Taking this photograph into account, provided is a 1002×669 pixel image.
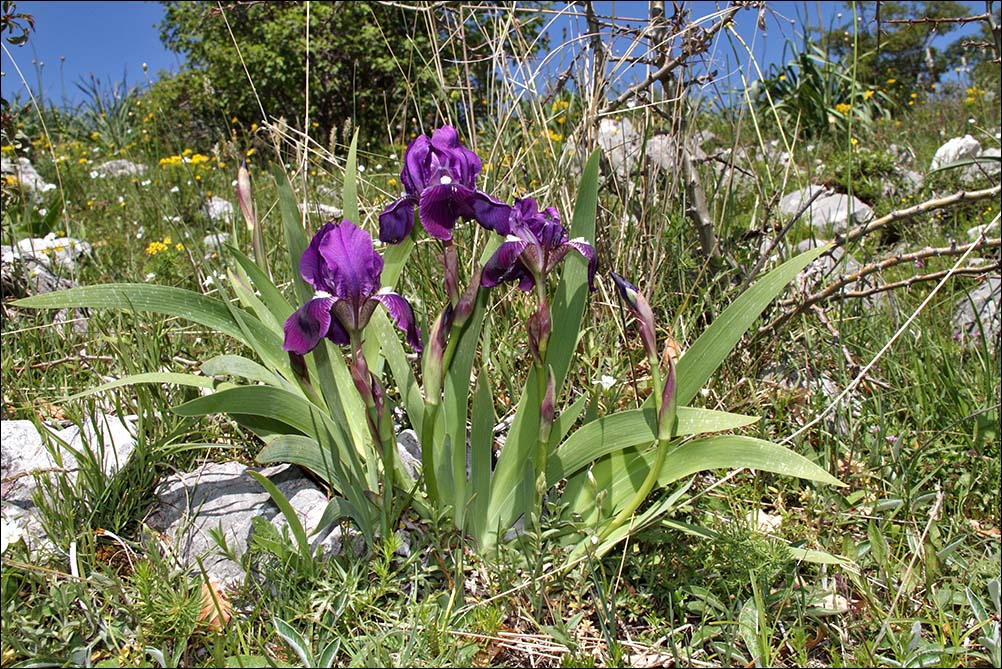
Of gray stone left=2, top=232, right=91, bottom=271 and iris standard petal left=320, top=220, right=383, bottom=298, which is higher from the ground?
gray stone left=2, top=232, right=91, bottom=271

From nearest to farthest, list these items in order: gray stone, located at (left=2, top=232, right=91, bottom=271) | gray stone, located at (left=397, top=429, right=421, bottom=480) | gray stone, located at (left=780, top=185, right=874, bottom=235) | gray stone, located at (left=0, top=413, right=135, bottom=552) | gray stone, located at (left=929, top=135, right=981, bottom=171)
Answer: gray stone, located at (left=0, top=413, right=135, bottom=552) → gray stone, located at (left=397, top=429, right=421, bottom=480) → gray stone, located at (left=2, top=232, right=91, bottom=271) → gray stone, located at (left=780, top=185, right=874, bottom=235) → gray stone, located at (left=929, top=135, right=981, bottom=171)

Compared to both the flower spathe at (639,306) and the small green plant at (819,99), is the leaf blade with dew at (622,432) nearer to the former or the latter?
the flower spathe at (639,306)

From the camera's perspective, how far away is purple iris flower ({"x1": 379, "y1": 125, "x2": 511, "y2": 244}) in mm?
1316

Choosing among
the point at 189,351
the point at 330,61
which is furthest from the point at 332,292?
the point at 330,61

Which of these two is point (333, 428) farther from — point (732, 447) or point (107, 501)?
point (732, 447)

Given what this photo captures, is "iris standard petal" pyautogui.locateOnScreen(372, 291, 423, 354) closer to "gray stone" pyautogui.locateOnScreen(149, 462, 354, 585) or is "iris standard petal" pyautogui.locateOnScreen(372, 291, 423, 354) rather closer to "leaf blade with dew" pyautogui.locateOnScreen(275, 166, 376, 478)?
"leaf blade with dew" pyautogui.locateOnScreen(275, 166, 376, 478)

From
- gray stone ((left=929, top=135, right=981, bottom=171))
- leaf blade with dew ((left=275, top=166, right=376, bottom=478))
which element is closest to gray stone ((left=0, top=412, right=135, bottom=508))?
leaf blade with dew ((left=275, top=166, right=376, bottom=478))

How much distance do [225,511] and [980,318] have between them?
2.56 meters

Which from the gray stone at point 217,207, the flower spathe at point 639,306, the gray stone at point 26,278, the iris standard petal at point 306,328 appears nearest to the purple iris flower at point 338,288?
the iris standard petal at point 306,328

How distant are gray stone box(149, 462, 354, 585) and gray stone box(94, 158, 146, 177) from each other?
13.7 feet

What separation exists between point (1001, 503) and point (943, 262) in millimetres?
1850

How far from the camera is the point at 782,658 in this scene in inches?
55.8

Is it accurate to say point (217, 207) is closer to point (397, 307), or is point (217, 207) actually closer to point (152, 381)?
point (152, 381)


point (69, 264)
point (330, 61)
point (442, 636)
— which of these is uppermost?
point (330, 61)
